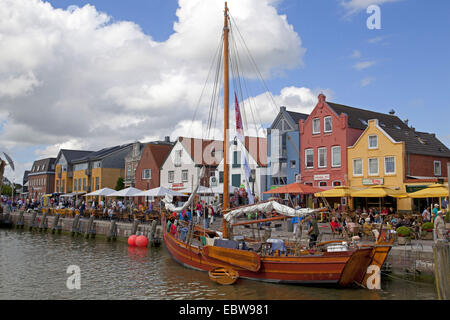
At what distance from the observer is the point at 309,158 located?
37844 mm

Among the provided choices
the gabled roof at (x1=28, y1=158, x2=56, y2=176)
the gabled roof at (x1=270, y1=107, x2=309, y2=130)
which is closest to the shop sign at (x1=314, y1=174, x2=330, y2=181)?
the gabled roof at (x1=270, y1=107, x2=309, y2=130)

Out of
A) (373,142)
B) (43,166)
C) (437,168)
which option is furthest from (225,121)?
(43,166)

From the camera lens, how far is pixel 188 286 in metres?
16.4

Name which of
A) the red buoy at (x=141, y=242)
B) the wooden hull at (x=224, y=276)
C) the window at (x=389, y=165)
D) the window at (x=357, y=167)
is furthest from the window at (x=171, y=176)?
the wooden hull at (x=224, y=276)

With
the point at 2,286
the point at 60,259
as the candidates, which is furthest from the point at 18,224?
the point at 2,286

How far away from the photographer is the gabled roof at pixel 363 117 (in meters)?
36.4

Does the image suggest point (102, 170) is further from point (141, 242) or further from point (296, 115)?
point (141, 242)

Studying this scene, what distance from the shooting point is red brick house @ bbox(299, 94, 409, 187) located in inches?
1383

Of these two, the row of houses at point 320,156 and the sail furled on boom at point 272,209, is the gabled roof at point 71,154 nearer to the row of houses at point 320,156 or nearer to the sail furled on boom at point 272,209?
the row of houses at point 320,156
